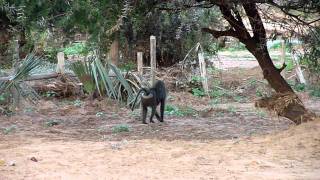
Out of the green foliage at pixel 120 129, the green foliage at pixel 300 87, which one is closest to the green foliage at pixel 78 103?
the green foliage at pixel 120 129

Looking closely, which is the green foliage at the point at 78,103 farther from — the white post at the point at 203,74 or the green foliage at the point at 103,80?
the white post at the point at 203,74

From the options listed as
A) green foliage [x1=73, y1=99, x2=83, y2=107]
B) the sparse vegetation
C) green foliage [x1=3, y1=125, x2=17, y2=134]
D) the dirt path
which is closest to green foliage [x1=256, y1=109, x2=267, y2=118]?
the sparse vegetation

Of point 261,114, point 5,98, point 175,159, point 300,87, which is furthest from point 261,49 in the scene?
point 300,87

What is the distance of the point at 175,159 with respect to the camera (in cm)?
775

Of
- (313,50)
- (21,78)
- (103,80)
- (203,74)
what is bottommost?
(203,74)

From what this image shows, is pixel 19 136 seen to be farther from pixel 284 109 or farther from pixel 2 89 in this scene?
pixel 284 109

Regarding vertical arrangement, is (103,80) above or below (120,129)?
above

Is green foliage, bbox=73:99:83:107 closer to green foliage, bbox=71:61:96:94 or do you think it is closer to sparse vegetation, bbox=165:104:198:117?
green foliage, bbox=71:61:96:94

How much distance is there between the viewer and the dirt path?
6.93 metres

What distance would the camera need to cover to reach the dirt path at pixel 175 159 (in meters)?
6.93

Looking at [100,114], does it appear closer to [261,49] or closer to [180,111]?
[180,111]

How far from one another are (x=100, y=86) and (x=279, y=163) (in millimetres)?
6784

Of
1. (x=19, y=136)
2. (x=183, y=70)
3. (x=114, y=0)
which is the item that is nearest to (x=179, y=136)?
(x=19, y=136)

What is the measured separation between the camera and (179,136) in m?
11.3
